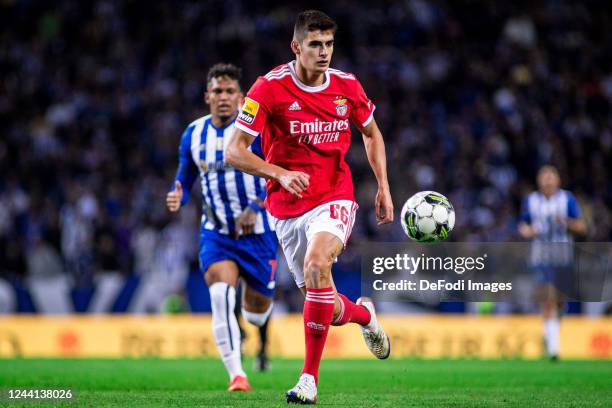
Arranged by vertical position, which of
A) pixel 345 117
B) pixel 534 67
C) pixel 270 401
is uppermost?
pixel 534 67

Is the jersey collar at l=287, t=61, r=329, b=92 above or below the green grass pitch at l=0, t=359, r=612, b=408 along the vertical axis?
above

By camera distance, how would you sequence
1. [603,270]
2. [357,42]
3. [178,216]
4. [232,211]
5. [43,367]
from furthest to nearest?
[357,42]
[178,216]
[603,270]
[43,367]
[232,211]

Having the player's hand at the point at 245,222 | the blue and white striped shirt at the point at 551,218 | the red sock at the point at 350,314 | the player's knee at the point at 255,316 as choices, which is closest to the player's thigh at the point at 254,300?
the player's knee at the point at 255,316

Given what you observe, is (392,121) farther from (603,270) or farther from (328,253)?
(328,253)

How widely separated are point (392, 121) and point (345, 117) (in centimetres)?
1181

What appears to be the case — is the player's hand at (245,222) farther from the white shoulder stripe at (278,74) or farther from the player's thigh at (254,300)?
the white shoulder stripe at (278,74)

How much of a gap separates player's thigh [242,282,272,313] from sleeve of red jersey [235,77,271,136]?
8.02 feet

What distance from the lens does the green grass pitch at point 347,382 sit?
653 centimetres

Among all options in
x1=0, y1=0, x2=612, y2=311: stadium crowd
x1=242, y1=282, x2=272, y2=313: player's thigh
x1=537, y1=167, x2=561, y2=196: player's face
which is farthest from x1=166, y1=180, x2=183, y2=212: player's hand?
x1=0, y1=0, x2=612, y2=311: stadium crowd

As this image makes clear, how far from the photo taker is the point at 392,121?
18.5m

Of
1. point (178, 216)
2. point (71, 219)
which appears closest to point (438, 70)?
point (178, 216)

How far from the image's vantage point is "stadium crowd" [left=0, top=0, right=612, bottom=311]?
54.0 ft

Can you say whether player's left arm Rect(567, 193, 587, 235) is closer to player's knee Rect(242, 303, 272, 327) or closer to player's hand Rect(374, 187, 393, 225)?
player's knee Rect(242, 303, 272, 327)

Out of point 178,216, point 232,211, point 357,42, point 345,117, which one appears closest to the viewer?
point 345,117
